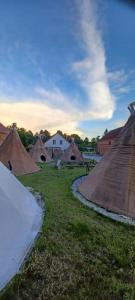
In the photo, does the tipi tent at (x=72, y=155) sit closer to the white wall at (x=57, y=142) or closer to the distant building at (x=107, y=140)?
the white wall at (x=57, y=142)

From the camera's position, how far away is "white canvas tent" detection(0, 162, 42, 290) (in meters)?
2.53

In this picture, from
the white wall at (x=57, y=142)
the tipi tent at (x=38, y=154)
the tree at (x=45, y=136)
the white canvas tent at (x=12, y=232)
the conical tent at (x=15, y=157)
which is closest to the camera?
the white canvas tent at (x=12, y=232)

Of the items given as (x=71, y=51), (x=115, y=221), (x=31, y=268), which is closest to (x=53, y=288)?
(x=31, y=268)

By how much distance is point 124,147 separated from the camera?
5.90 metres

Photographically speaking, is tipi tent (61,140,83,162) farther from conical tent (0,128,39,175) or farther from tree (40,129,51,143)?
tree (40,129,51,143)

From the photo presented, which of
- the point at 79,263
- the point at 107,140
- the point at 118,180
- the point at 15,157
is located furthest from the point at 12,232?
the point at 107,140

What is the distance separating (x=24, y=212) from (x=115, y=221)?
2011mm

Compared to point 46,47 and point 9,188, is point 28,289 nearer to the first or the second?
point 9,188

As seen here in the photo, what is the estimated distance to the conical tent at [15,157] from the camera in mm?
12375

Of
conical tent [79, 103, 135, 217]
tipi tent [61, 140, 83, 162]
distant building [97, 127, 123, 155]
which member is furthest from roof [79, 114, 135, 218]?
distant building [97, 127, 123, 155]

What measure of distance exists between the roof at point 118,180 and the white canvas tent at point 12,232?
206cm

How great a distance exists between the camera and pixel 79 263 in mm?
2721

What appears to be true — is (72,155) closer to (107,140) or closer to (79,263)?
(107,140)

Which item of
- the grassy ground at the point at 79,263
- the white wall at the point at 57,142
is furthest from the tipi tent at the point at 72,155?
the grassy ground at the point at 79,263
